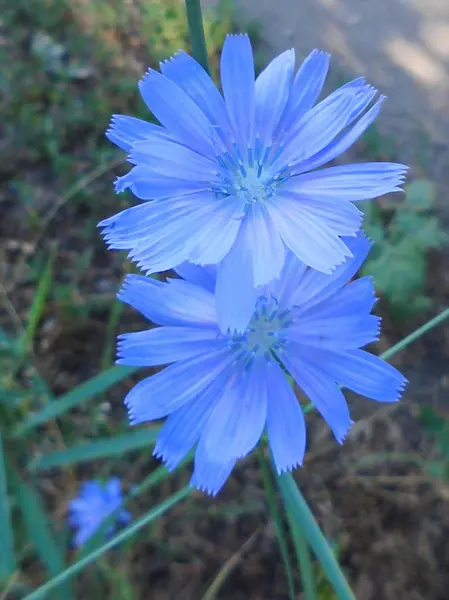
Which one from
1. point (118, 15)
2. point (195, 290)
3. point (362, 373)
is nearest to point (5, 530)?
point (195, 290)

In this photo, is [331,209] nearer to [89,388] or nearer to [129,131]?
[129,131]

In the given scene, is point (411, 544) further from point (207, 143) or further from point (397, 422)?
point (207, 143)

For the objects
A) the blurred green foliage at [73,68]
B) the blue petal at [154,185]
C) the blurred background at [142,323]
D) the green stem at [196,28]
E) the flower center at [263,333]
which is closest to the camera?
the green stem at [196,28]

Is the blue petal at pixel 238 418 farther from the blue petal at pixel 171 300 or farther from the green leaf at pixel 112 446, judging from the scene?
the green leaf at pixel 112 446

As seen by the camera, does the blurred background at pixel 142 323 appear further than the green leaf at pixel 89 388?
Yes

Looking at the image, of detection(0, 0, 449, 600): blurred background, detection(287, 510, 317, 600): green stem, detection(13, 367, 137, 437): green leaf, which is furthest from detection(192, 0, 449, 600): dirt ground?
detection(287, 510, 317, 600): green stem

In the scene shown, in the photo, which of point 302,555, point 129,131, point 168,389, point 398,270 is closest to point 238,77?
point 129,131

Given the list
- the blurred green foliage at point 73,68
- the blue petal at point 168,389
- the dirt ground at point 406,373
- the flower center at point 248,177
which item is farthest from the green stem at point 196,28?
the blurred green foliage at point 73,68
